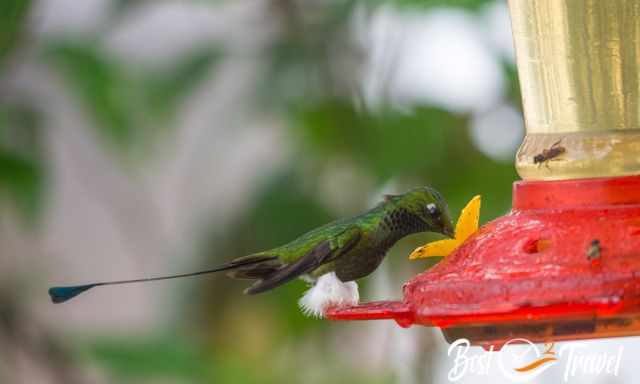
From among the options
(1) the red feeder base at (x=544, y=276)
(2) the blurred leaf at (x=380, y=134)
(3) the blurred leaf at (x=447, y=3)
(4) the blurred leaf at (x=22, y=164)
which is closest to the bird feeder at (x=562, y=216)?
(1) the red feeder base at (x=544, y=276)

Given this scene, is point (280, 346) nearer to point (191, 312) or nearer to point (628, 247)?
point (191, 312)

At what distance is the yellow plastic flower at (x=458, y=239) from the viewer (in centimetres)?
251

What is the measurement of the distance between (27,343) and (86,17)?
124 centimetres

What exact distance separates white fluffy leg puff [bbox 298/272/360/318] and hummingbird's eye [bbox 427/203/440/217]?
27 cm

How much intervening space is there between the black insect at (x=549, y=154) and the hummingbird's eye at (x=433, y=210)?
30 cm

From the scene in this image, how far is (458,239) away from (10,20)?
207 centimetres

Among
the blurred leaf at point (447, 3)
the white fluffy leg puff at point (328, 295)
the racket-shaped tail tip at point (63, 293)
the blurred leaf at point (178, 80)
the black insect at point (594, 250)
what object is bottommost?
the white fluffy leg puff at point (328, 295)

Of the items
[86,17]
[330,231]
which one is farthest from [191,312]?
[330,231]

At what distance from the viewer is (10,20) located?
3.99 metres

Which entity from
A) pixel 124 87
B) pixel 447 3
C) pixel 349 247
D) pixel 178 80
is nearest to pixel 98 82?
pixel 124 87

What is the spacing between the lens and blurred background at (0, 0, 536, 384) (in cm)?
388

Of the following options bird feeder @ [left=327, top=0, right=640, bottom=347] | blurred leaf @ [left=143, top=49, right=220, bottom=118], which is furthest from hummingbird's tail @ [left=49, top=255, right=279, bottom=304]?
blurred leaf @ [left=143, top=49, right=220, bottom=118]

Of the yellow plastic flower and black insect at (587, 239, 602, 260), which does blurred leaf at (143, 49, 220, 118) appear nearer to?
the yellow plastic flower

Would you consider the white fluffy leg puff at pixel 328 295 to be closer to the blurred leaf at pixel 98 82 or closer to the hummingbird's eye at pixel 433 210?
the hummingbird's eye at pixel 433 210
